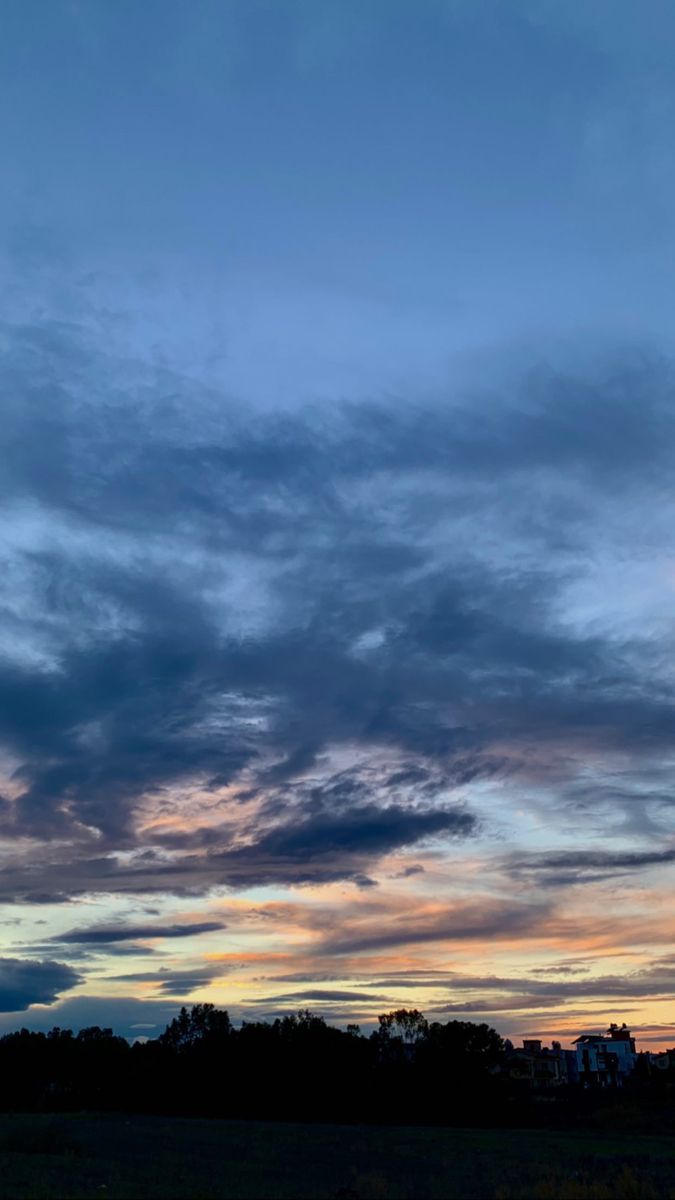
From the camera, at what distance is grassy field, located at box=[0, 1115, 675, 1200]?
3759cm

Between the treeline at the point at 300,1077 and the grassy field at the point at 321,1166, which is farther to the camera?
the treeline at the point at 300,1077

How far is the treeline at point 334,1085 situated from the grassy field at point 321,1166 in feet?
136

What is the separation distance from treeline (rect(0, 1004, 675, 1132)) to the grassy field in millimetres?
41594

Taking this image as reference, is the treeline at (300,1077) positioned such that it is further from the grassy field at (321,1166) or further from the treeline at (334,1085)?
the grassy field at (321,1166)

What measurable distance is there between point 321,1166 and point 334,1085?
7961cm

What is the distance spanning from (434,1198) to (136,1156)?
25.6m

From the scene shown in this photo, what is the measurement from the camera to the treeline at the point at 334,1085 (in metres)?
123

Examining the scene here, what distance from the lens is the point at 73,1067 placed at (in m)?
168

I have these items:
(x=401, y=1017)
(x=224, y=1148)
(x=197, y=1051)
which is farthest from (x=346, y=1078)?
(x=224, y=1148)

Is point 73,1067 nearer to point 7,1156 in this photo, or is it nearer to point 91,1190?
point 7,1156

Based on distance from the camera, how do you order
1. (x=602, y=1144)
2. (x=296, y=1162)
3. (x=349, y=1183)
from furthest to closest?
1. (x=602, y=1144)
2. (x=296, y=1162)
3. (x=349, y=1183)

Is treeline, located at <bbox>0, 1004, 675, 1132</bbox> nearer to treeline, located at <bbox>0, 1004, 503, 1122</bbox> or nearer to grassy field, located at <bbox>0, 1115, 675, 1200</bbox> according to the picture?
treeline, located at <bbox>0, 1004, 503, 1122</bbox>

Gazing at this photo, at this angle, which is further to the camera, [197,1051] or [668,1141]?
[197,1051]

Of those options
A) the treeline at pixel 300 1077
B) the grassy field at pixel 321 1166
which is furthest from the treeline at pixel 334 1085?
the grassy field at pixel 321 1166
